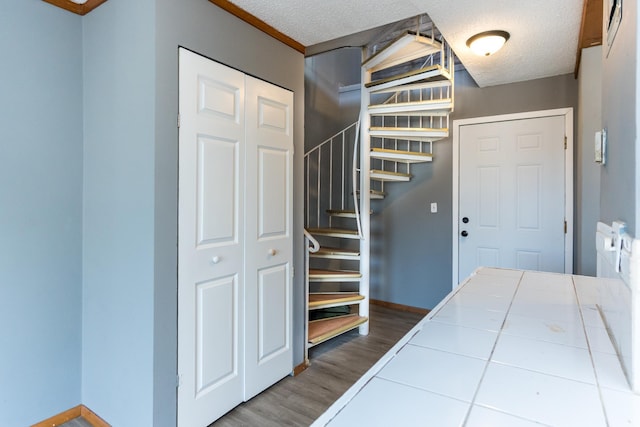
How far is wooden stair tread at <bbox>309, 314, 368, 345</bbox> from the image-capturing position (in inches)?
112

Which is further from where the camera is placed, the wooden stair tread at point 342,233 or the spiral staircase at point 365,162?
the wooden stair tread at point 342,233

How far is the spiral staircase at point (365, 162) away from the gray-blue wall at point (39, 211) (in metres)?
1.55

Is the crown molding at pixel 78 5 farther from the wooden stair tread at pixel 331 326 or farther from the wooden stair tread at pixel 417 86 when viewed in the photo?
the wooden stair tread at pixel 331 326

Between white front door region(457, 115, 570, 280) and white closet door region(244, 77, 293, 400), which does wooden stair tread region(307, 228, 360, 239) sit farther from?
white front door region(457, 115, 570, 280)

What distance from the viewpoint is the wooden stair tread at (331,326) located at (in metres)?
2.85

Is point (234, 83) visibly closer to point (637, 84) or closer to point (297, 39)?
point (297, 39)

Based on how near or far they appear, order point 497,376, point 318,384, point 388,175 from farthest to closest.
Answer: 1. point 388,175
2. point 318,384
3. point 497,376

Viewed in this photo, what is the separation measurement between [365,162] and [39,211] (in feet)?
8.22

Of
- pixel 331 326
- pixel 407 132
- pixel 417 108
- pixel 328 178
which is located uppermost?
pixel 417 108

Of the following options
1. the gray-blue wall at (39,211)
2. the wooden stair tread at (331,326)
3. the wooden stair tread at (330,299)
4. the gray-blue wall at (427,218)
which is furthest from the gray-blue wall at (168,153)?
the gray-blue wall at (427,218)

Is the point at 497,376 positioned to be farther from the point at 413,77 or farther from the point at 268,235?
the point at 413,77

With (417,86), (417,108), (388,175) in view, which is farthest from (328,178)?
(417,86)

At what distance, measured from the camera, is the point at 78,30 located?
80.7 inches

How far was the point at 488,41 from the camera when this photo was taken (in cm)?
241
